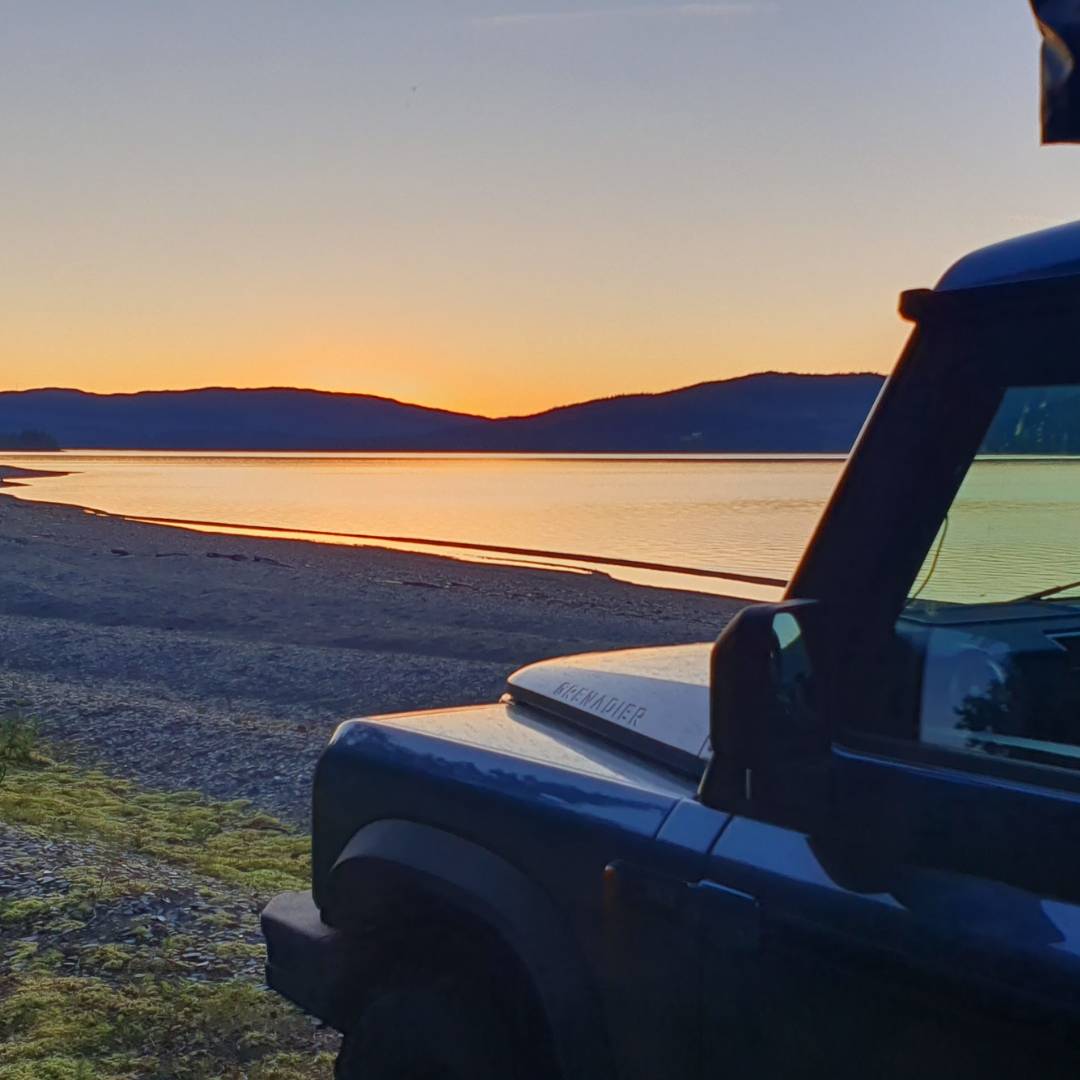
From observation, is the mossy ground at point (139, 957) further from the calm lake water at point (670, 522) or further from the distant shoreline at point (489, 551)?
the distant shoreline at point (489, 551)

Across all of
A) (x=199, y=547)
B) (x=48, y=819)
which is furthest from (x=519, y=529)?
(x=48, y=819)

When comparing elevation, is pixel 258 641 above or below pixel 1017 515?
below

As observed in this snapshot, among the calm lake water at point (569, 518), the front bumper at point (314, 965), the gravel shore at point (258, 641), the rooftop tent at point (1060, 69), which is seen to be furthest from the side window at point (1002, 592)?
the calm lake water at point (569, 518)

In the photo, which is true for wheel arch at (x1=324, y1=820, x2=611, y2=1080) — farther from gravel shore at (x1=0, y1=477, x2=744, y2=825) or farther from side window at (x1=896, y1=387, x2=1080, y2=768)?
gravel shore at (x1=0, y1=477, x2=744, y2=825)

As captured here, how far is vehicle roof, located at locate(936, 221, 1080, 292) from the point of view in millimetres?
1472

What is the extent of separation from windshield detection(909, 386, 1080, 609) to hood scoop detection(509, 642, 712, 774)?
0.48 meters

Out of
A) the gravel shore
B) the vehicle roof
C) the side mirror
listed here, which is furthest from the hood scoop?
the gravel shore

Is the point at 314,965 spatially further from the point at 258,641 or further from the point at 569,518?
the point at 569,518

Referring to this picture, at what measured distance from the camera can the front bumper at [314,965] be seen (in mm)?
2473

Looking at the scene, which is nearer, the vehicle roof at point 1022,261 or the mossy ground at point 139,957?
the vehicle roof at point 1022,261

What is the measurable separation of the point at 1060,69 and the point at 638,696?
1.26 m

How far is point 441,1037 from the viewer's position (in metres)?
2.18

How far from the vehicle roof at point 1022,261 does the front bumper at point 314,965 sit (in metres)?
1.73

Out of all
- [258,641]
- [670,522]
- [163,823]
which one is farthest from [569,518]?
[163,823]
